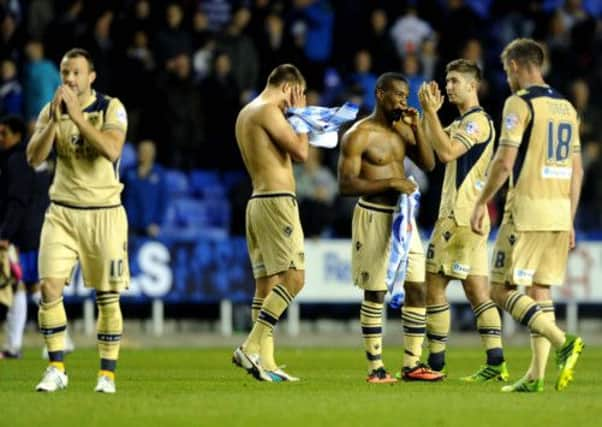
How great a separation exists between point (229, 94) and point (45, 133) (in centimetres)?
1250

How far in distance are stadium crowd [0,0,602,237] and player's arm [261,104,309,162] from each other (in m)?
8.42

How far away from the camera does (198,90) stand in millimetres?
25656

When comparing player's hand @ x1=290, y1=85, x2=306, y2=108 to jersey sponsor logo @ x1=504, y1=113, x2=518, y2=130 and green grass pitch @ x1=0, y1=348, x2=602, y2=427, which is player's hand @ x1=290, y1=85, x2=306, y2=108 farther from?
jersey sponsor logo @ x1=504, y1=113, x2=518, y2=130

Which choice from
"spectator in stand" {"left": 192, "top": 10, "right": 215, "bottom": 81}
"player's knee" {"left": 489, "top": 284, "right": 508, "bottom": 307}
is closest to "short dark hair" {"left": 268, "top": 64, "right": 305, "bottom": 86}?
"player's knee" {"left": 489, "top": 284, "right": 508, "bottom": 307}

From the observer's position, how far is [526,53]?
42.8 ft

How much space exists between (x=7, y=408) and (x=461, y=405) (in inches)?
123

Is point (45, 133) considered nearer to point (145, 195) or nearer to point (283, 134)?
point (283, 134)

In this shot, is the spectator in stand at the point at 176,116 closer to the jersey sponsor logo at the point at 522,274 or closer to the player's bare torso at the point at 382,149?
the player's bare torso at the point at 382,149

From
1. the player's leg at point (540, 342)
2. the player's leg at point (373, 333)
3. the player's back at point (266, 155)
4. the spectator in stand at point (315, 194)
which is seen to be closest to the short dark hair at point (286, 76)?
the player's back at point (266, 155)

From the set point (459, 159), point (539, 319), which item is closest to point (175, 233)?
point (459, 159)

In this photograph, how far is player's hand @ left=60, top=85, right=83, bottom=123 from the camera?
1299 centimetres

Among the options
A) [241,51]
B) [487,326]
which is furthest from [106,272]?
[241,51]

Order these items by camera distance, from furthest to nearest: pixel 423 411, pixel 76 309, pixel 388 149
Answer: pixel 76 309 < pixel 388 149 < pixel 423 411

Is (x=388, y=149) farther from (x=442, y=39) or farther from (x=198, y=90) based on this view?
(x=442, y=39)
